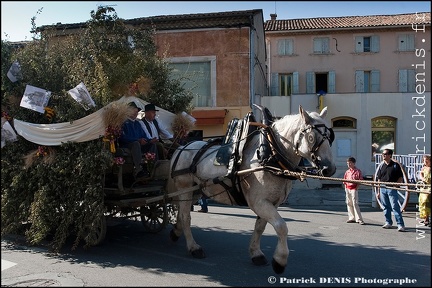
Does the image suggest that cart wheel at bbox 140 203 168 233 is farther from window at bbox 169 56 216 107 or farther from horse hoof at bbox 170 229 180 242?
window at bbox 169 56 216 107

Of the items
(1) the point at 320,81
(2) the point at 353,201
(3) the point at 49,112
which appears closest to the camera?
(3) the point at 49,112

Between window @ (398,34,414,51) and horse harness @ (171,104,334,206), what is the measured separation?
921 inches

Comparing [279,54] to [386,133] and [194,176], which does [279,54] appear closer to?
[386,133]

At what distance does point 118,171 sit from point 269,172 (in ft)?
7.59

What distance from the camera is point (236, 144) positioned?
530 centimetres

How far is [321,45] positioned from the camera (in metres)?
25.9

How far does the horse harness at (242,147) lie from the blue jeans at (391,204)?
3.96 metres

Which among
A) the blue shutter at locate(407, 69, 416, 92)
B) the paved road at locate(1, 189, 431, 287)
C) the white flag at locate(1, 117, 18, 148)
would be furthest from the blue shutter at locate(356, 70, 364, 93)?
the white flag at locate(1, 117, 18, 148)

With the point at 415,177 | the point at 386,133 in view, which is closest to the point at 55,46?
the point at 415,177

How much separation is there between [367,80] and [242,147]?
2359 centimetres

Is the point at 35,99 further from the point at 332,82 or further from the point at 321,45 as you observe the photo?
the point at 321,45

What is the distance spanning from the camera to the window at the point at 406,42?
2498 centimetres

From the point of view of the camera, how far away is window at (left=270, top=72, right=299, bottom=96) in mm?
25922

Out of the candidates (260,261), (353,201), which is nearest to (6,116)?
(260,261)
